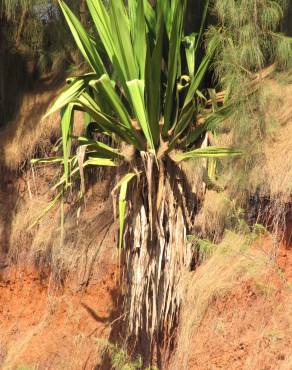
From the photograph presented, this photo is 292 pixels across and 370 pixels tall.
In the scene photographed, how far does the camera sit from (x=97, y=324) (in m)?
10.8

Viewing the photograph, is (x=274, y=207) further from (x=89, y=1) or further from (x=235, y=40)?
(x=89, y=1)

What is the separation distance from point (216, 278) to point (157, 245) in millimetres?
978

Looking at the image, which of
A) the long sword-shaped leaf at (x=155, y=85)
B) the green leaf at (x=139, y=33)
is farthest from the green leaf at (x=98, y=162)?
the green leaf at (x=139, y=33)

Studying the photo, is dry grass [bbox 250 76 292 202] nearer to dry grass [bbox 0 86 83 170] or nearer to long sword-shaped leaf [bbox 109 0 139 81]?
long sword-shaped leaf [bbox 109 0 139 81]

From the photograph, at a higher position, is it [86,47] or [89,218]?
[86,47]

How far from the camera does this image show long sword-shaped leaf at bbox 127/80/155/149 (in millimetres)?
9297

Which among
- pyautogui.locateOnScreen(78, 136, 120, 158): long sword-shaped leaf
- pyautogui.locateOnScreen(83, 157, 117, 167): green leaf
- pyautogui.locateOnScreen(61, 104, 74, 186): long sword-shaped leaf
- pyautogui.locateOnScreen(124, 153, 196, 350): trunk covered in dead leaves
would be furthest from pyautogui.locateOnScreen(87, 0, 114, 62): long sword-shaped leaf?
pyautogui.locateOnScreen(124, 153, 196, 350): trunk covered in dead leaves

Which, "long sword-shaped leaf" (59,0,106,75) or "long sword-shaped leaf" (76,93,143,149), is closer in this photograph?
"long sword-shaped leaf" (76,93,143,149)

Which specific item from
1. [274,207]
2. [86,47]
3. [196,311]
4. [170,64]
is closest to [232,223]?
[274,207]

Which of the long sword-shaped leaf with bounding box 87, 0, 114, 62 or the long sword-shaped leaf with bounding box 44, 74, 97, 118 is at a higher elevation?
the long sword-shaped leaf with bounding box 87, 0, 114, 62

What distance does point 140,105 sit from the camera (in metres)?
9.40

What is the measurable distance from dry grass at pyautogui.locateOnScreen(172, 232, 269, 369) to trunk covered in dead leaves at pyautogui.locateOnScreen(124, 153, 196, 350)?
1.20ft

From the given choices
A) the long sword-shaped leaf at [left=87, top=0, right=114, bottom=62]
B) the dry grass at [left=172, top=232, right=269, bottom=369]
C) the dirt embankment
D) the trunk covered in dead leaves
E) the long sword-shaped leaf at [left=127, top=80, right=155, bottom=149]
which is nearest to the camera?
the dirt embankment

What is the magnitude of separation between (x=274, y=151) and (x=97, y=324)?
2.96 m
